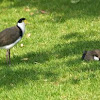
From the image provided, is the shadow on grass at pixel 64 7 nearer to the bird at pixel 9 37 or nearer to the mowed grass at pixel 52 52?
the mowed grass at pixel 52 52

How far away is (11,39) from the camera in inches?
328

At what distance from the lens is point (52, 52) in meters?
9.48

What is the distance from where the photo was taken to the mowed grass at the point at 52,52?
6766mm

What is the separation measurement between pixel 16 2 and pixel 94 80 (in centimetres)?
893

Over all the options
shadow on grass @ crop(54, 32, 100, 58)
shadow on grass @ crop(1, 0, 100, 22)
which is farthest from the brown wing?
shadow on grass @ crop(1, 0, 100, 22)

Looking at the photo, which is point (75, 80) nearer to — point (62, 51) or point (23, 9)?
point (62, 51)

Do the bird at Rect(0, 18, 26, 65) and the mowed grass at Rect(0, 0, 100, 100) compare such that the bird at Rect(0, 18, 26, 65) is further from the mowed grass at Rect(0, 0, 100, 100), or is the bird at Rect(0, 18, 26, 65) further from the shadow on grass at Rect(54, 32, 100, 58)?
the shadow on grass at Rect(54, 32, 100, 58)

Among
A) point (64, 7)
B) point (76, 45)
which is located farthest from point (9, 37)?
point (64, 7)

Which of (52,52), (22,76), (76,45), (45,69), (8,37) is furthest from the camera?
(76,45)

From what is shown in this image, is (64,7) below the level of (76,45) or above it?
below

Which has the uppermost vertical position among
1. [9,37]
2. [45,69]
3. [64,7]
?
[9,37]

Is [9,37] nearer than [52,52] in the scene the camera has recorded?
Yes

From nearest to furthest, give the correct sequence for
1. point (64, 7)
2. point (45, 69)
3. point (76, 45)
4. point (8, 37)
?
point (45, 69), point (8, 37), point (76, 45), point (64, 7)

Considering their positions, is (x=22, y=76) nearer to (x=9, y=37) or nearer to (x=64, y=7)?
(x=9, y=37)
